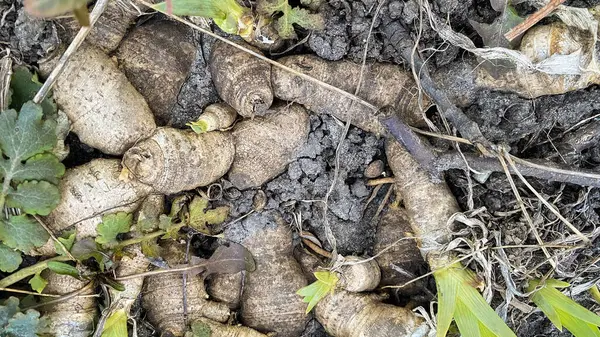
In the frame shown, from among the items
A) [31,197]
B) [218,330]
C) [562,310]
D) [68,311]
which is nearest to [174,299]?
[218,330]

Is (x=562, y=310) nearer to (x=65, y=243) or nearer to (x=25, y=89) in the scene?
(x=65, y=243)

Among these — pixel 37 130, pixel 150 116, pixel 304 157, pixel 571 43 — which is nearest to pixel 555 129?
pixel 571 43

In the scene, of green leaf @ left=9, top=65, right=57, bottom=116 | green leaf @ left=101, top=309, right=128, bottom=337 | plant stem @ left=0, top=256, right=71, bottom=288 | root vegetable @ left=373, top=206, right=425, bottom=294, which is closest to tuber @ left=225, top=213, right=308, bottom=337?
root vegetable @ left=373, top=206, right=425, bottom=294

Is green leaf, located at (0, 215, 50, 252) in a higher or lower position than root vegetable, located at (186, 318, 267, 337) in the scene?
higher

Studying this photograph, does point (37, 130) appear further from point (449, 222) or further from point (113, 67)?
point (449, 222)

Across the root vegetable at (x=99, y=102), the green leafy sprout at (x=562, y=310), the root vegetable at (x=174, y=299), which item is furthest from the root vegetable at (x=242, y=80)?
the green leafy sprout at (x=562, y=310)

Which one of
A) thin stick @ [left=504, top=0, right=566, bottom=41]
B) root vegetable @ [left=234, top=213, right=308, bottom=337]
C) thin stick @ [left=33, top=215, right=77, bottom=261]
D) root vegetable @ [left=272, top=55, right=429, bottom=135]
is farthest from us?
root vegetable @ [left=234, top=213, right=308, bottom=337]

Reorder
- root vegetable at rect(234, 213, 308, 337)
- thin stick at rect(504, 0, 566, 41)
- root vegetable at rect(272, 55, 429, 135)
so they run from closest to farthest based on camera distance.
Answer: thin stick at rect(504, 0, 566, 41), root vegetable at rect(272, 55, 429, 135), root vegetable at rect(234, 213, 308, 337)

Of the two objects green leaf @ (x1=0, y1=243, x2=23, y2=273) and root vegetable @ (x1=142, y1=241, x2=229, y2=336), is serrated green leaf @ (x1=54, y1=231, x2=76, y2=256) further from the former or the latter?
root vegetable @ (x1=142, y1=241, x2=229, y2=336)
